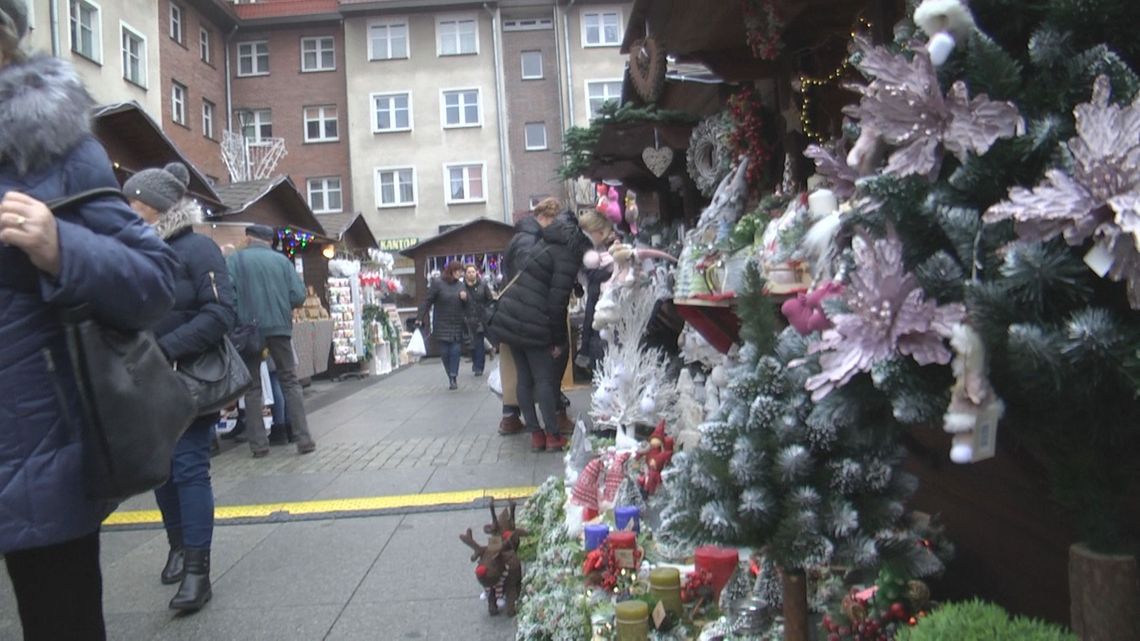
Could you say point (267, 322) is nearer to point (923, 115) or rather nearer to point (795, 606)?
point (795, 606)

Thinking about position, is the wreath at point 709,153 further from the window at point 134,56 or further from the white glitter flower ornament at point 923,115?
the window at point 134,56

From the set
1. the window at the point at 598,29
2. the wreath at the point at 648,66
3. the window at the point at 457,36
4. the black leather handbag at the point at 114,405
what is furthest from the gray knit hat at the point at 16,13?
the window at the point at 457,36

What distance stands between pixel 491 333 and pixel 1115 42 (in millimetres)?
6043

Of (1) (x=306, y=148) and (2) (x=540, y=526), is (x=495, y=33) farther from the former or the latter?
(2) (x=540, y=526)

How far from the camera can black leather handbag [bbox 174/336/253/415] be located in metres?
4.01

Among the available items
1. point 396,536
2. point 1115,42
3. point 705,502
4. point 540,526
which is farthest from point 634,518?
point 1115,42

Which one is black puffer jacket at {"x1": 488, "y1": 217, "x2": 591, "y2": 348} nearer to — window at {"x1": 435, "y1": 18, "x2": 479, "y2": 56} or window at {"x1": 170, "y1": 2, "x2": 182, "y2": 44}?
window at {"x1": 170, "y1": 2, "x2": 182, "y2": 44}

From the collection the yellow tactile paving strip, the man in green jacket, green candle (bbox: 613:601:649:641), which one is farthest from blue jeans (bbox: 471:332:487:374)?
green candle (bbox: 613:601:649:641)

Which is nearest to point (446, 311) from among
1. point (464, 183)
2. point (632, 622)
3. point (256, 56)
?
point (632, 622)

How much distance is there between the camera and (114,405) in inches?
82.7

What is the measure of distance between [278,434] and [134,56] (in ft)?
64.7

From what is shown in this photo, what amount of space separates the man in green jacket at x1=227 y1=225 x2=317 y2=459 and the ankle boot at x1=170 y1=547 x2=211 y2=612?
3880mm

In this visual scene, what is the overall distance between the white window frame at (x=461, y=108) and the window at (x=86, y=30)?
45.1 ft

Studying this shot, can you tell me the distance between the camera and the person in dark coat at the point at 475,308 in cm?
1423
